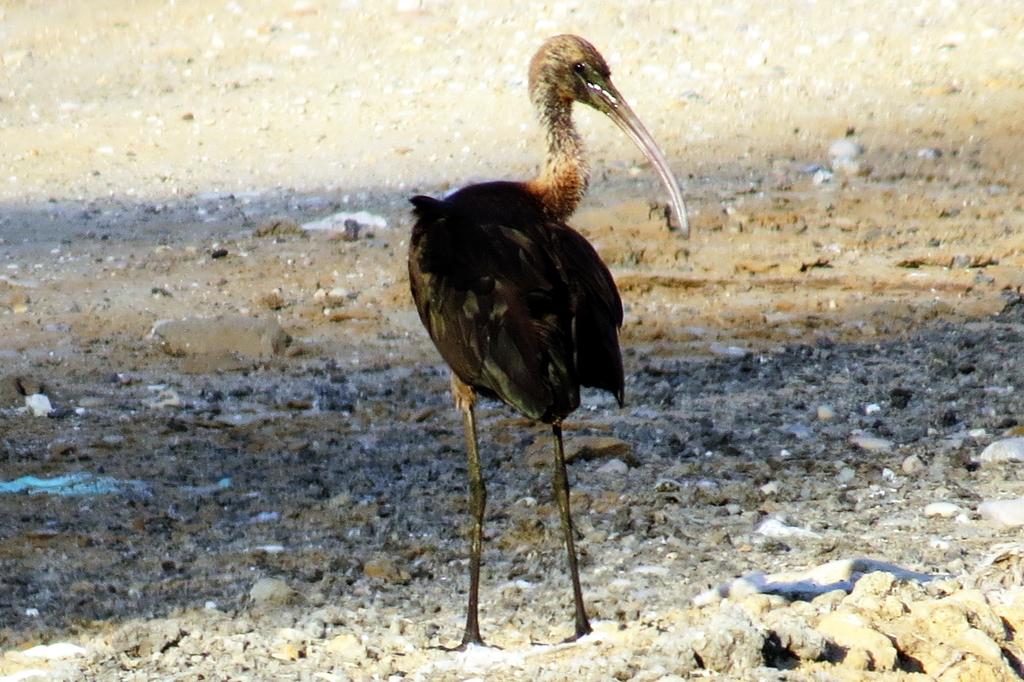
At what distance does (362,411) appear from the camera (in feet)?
23.2

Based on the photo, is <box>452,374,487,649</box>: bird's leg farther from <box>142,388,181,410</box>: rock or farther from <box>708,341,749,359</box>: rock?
<box>708,341,749,359</box>: rock

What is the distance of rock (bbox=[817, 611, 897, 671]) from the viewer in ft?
13.8

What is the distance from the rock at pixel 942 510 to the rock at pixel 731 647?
1.74 m

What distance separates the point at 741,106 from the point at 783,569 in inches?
277

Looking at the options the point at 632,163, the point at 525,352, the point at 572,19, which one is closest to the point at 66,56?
the point at 572,19

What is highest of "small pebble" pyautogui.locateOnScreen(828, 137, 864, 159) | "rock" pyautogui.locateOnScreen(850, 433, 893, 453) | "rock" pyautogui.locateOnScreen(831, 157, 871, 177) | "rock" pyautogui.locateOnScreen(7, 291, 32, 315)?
"small pebble" pyautogui.locateOnScreen(828, 137, 864, 159)

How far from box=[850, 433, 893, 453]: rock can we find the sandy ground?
0.08ft

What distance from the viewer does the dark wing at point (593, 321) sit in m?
4.85

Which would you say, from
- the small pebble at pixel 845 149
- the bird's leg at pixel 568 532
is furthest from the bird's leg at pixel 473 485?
the small pebble at pixel 845 149

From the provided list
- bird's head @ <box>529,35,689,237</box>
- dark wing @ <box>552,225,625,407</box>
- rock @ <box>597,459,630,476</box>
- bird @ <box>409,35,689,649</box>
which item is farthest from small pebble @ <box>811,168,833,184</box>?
dark wing @ <box>552,225,625,407</box>

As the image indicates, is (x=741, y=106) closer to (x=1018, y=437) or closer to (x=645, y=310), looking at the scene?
(x=645, y=310)

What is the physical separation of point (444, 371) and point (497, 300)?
2.85 meters

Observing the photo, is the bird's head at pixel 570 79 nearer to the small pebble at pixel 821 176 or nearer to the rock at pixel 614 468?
the rock at pixel 614 468

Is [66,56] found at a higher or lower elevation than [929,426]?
higher
